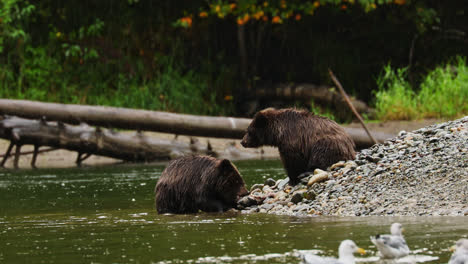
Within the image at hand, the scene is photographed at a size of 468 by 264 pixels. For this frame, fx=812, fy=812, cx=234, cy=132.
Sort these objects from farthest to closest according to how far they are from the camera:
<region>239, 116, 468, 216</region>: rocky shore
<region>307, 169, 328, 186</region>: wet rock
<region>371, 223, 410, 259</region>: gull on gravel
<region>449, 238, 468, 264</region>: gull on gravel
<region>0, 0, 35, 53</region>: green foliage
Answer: <region>0, 0, 35, 53</region>: green foliage → <region>307, 169, 328, 186</region>: wet rock → <region>239, 116, 468, 216</region>: rocky shore → <region>371, 223, 410, 259</region>: gull on gravel → <region>449, 238, 468, 264</region>: gull on gravel

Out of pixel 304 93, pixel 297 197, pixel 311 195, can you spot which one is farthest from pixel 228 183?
pixel 304 93

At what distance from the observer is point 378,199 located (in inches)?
267

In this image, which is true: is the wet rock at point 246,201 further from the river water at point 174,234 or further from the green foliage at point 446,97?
the green foliage at point 446,97

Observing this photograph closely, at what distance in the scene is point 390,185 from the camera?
7.02m

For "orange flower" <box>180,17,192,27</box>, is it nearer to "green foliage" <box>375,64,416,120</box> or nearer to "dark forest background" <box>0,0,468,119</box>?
"dark forest background" <box>0,0,468,119</box>

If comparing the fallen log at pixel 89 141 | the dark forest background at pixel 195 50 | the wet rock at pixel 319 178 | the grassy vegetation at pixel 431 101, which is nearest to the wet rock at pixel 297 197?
the wet rock at pixel 319 178

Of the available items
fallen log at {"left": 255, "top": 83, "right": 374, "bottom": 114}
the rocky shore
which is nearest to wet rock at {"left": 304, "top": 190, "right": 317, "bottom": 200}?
the rocky shore

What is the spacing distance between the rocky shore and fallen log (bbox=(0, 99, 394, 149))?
6290mm

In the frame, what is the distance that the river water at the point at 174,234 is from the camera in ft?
15.9

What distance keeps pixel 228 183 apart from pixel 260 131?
35.0 inches

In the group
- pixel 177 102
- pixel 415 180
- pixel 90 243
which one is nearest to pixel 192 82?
pixel 177 102

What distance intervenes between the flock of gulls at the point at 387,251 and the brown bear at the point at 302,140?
10.2 feet

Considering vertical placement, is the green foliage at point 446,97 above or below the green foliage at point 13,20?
below

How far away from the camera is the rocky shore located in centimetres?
657
